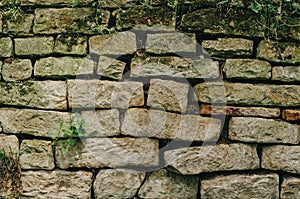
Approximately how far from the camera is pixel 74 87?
9.37 feet

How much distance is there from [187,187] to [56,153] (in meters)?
0.98

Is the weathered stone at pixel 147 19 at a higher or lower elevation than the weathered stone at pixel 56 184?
higher

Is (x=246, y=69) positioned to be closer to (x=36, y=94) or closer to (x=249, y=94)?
(x=249, y=94)

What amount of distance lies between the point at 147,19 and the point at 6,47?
1083 millimetres

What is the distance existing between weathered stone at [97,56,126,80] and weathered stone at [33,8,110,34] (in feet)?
0.78

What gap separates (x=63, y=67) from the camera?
9.46 ft

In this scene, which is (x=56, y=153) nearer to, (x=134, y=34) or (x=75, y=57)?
(x=75, y=57)

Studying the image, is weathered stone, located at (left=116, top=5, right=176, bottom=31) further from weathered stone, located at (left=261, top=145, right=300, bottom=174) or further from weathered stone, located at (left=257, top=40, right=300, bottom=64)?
weathered stone, located at (left=261, top=145, right=300, bottom=174)

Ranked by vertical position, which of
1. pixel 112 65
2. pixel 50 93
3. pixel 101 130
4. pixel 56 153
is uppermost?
pixel 112 65

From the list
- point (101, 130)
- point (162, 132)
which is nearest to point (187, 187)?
point (162, 132)

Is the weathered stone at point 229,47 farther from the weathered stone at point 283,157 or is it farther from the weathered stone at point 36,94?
the weathered stone at point 36,94

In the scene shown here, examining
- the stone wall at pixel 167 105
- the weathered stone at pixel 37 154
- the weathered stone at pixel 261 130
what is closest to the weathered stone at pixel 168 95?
the stone wall at pixel 167 105

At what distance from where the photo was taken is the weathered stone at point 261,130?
2822mm

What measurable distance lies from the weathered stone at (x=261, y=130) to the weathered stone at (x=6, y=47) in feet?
5.62
